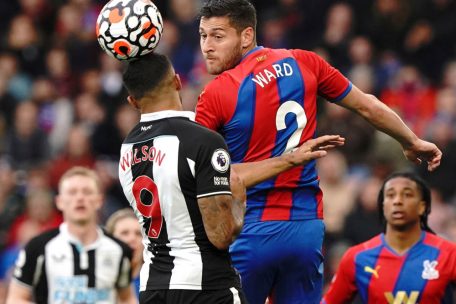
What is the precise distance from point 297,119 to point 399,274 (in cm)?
196

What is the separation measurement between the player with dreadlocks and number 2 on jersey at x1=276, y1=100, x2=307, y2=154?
172 centimetres

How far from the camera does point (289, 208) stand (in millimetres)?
6535

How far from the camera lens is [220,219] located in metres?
5.85

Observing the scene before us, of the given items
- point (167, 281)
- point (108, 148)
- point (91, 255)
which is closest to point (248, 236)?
point (167, 281)

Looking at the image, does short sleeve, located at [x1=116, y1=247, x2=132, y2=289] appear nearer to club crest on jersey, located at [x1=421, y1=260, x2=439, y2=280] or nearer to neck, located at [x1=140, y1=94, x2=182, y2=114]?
club crest on jersey, located at [x1=421, y1=260, x2=439, y2=280]

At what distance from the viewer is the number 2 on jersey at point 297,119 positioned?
6.50 meters

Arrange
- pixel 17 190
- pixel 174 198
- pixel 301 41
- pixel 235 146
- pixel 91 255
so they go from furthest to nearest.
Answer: pixel 301 41 → pixel 17 190 → pixel 91 255 → pixel 235 146 → pixel 174 198

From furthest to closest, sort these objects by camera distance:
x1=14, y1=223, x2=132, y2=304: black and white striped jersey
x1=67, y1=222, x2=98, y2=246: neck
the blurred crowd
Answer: the blurred crowd < x1=67, y1=222, x2=98, y2=246: neck < x1=14, y1=223, x2=132, y2=304: black and white striped jersey

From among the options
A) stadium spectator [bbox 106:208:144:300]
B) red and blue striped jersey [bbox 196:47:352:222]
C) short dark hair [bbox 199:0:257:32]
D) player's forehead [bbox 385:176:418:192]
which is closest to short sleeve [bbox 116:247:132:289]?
stadium spectator [bbox 106:208:144:300]

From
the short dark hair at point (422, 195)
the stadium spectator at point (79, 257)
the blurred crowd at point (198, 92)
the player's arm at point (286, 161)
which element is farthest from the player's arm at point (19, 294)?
the blurred crowd at point (198, 92)

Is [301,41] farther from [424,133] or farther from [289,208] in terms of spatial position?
[289,208]

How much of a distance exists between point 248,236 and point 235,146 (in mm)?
516

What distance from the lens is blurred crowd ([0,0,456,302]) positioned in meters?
12.6

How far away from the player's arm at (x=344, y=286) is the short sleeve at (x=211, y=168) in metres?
2.27
